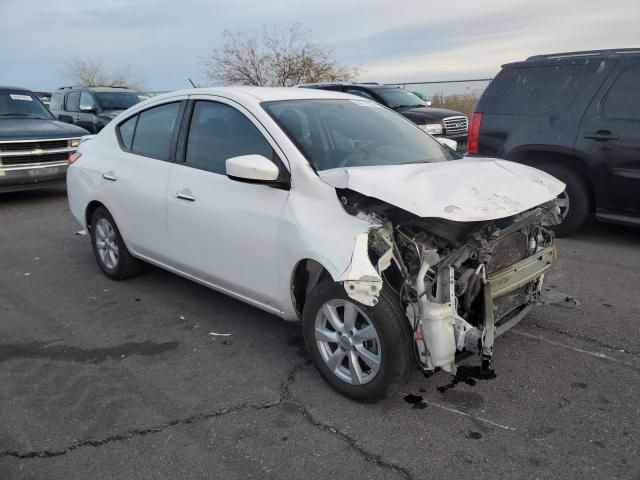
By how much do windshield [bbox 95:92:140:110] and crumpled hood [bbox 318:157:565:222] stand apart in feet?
40.1

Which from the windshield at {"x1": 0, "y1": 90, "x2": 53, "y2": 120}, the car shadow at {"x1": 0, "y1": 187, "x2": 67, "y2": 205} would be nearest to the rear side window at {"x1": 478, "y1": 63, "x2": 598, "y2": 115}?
the car shadow at {"x1": 0, "y1": 187, "x2": 67, "y2": 205}

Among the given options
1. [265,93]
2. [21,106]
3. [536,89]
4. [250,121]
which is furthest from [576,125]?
[21,106]

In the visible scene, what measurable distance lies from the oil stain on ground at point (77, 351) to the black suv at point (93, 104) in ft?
33.4

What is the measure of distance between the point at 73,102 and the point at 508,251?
14.3m

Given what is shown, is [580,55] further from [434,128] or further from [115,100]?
[115,100]

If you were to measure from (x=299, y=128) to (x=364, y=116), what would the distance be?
0.75m

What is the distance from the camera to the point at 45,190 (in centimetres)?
1095

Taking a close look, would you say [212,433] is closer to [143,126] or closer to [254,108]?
[254,108]

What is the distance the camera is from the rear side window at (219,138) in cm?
375

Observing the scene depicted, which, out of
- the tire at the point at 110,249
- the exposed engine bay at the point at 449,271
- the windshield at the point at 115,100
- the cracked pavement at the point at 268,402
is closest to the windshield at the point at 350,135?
the exposed engine bay at the point at 449,271

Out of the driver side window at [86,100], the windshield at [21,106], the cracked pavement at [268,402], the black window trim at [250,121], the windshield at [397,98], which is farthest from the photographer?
the driver side window at [86,100]

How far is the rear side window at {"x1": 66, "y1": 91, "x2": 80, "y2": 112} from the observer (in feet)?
47.8

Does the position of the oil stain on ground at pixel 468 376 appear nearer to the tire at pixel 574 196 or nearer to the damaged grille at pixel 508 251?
the damaged grille at pixel 508 251

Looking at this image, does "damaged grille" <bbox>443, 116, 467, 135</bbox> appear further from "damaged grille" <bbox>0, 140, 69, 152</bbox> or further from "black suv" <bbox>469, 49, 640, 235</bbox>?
"damaged grille" <bbox>0, 140, 69, 152</bbox>
